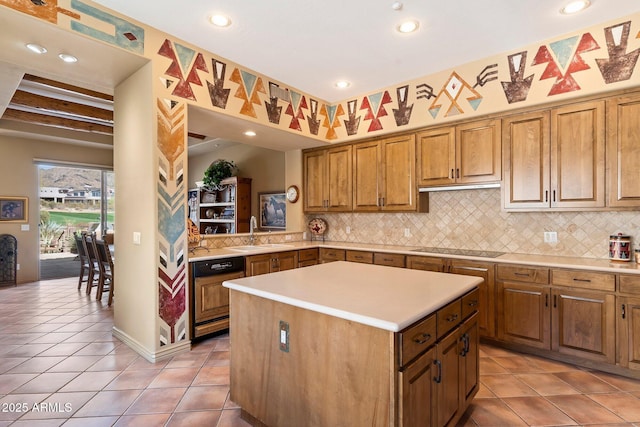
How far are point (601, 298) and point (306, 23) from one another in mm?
3323

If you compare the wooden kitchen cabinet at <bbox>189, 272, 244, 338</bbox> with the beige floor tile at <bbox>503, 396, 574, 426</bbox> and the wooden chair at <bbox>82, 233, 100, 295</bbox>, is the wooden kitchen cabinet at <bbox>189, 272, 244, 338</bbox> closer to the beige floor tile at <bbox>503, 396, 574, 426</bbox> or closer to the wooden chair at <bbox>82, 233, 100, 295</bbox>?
the beige floor tile at <bbox>503, 396, 574, 426</bbox>

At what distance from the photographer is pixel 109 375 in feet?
8.57

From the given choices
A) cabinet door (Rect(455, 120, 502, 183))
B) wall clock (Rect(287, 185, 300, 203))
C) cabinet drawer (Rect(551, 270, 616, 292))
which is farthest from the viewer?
wall clock (Rect(287, 185, 300, 203))

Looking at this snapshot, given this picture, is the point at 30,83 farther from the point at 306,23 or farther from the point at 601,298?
the point at 601,298

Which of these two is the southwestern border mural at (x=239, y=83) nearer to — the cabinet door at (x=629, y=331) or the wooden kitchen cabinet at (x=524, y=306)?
the wooden kitchen cabinet at (x=524, y=306)

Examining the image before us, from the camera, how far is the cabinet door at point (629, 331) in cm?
250

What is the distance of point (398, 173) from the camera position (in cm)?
414

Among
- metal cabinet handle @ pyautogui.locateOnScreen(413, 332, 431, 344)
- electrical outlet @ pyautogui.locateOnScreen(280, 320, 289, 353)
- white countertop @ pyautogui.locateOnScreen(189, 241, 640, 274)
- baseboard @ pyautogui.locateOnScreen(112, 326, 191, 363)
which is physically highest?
white countertop @ pyautogui.locateOnScreen(189, 241, 640, 274)

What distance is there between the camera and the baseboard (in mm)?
2859

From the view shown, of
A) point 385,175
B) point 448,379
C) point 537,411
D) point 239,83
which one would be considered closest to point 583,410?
→ point 537,411

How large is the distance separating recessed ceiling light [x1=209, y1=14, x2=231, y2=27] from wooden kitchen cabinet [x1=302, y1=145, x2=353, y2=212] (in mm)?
2356

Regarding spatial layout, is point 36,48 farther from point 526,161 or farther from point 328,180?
point 526,161

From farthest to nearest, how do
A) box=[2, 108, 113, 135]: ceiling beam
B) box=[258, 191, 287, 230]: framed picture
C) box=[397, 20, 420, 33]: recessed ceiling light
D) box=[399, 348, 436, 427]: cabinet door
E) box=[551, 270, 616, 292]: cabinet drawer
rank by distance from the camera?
box=[258, 191, 287, 230]: framed picture → box=[2, 108, 113, 135]: ceiling beam → box=[397, 20, 420, 33]: recessed ceiling light → box=[551, 270, 616, 292]: cabinet drawer → box=[399, 348, 436, 427]: cabinet door

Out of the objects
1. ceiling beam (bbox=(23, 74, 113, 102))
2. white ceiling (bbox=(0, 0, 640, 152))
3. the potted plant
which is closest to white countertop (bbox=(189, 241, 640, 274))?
white ceiling (bbox=(0, 0, 640, 152))
